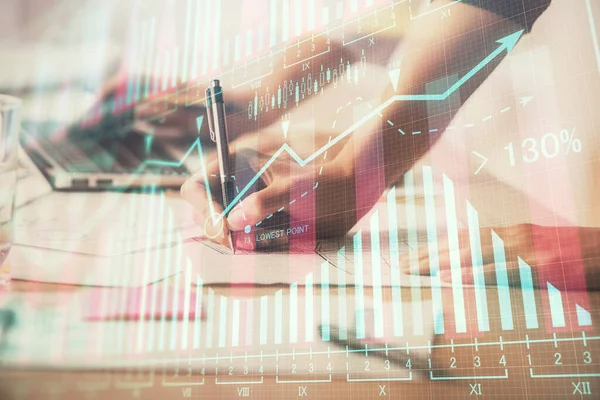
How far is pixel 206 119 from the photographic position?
6.48ft

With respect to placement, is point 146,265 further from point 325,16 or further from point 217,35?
point 325,16

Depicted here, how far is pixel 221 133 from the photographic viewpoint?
6.29 feet

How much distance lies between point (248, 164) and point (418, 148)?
0.53 metres

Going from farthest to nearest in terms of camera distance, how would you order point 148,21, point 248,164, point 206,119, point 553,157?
point 148,21 → point 206,119 → point 248,164 → point 553,157

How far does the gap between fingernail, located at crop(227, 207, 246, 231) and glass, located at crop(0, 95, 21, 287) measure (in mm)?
998

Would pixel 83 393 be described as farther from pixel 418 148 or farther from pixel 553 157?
pixel 553 157

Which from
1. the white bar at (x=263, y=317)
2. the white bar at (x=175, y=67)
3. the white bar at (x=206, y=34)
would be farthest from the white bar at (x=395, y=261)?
the white bar at (x=175, y=67)

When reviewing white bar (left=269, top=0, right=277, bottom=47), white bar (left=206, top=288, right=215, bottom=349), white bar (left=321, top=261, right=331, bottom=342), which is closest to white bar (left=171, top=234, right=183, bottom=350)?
white bar (left=206, top=288, right=215, bottom=349)

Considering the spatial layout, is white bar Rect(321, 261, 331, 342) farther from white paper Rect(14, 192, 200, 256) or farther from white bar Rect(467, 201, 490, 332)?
white paper Rect(14, 192, 200, 256)

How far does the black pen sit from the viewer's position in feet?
6.05

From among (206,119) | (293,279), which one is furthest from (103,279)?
(293,279)

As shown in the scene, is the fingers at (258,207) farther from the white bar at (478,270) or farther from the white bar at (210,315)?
the white bar at (478,270)

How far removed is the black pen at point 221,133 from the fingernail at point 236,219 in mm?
23

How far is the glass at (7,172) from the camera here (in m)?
2.35
